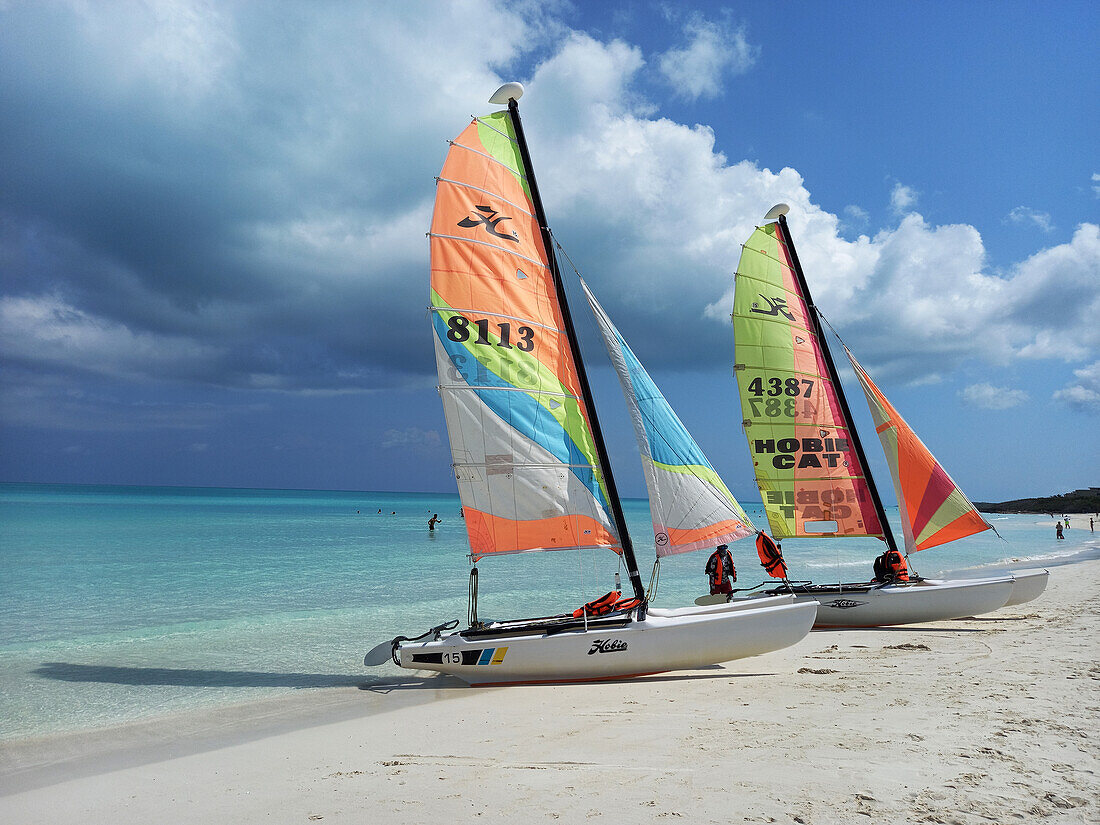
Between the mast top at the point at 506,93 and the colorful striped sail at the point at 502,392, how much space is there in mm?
1220

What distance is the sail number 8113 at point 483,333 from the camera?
817cm

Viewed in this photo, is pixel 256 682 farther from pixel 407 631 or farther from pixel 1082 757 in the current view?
pixel 1082 757

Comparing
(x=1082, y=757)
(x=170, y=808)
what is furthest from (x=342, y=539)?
(x=1082, y=757)

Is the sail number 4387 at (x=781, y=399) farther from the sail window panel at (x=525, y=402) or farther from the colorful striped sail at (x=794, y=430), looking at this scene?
the sail window panel at (x=525, y=402)

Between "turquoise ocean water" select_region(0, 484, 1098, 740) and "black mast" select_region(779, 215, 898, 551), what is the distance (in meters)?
4.84

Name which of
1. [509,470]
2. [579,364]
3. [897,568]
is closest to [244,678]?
[509,470]

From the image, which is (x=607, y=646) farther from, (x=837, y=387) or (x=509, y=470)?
(x=837, y=387)

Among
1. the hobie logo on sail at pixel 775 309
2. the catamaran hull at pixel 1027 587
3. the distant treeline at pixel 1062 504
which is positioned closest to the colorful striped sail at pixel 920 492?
the catamaran hull at pixel 1027 587

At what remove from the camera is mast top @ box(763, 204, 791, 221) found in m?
13.2

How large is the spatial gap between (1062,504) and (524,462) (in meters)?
95.0

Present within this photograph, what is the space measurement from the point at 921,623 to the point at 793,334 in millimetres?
5535

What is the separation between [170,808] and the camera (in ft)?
14.1

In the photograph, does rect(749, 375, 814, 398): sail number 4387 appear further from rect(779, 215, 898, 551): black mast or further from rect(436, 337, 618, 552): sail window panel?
rect(436, 337, 618, 552): sail window panel

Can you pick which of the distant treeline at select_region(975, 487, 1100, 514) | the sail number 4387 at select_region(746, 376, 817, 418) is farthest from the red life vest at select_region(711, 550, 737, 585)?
the distant treeline at select_region(975, 487, 1100, 514)
